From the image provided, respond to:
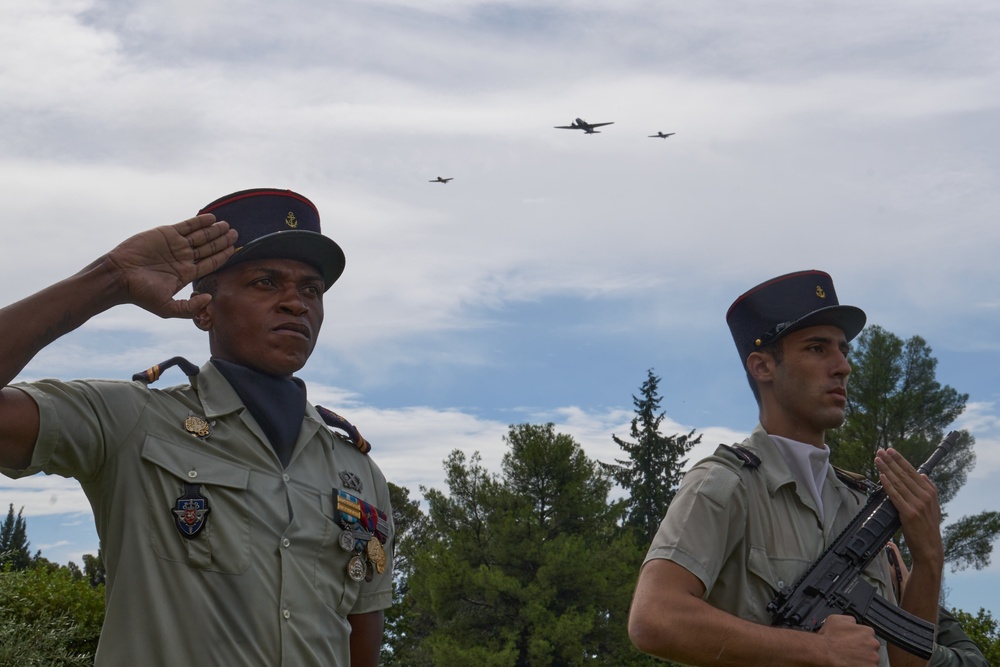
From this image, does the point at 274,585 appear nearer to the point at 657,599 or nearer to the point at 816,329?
the point at 657,599

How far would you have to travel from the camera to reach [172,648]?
3906 millimetres

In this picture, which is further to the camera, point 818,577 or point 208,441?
point 818,577

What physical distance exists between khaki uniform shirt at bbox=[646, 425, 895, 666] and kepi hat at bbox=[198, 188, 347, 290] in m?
1.82

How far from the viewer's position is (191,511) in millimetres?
4105

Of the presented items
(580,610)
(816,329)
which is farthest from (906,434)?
(816,329)

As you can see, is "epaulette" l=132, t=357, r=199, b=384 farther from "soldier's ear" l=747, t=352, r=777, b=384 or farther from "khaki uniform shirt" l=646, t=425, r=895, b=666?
"soldier's ear" l=747, t=352, r=777, b=384

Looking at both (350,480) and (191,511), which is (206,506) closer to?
(191,511)

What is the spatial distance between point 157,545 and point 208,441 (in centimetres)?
46

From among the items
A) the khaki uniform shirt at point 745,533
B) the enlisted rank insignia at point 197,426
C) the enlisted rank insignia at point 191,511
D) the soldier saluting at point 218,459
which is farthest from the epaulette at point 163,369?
the khaki uniform shirt at point 745,533

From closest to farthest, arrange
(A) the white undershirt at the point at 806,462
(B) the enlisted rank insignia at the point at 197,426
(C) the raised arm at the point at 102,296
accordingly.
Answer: (C) the raised arm at the point at 102,296 < (B) the enlisted rank insignia at the point at 197,426 < (A) the white undershirt at the point at 806,462

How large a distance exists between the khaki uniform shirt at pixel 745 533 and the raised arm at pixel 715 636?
132 mm

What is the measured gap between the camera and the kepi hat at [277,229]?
15.3 feet

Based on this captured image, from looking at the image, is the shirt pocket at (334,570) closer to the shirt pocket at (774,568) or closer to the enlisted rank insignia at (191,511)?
the enlisted rank insignia at (191,511)

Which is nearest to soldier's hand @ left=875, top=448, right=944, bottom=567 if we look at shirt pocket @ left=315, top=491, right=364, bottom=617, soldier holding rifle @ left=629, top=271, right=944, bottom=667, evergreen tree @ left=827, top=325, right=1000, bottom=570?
soldier holding rifle @ left=629, top=271, right=944, bottom=667
